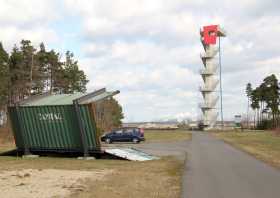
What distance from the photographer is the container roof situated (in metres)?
24.7

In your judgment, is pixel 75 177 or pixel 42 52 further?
pixel 42 52

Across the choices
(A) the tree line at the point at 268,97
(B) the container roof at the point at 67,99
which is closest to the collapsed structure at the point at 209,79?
(A) the tree line at the point at 268,97

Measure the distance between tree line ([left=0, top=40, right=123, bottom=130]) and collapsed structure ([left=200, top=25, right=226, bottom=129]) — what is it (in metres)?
31.5

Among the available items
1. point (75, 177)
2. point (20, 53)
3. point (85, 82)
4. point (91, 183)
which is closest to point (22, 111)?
point (75, 177)

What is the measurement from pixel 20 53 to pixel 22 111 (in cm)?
4465

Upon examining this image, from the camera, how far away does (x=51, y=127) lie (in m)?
25.5

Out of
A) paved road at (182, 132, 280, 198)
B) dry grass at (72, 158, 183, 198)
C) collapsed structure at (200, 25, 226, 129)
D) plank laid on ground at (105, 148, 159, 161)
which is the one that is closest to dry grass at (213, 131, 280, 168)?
paved road at (182, 132, 280, 198)

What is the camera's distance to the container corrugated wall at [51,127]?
24547 millimetres

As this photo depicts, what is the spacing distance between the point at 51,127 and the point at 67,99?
1.68 meters

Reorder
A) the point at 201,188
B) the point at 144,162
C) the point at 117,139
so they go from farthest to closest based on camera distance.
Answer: the point at 117,139, the point at 144,162, the point at 201,188

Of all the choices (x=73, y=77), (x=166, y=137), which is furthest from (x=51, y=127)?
(x=73, y=77)

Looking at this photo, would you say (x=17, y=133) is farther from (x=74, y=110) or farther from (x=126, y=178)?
(x=126, y=178)

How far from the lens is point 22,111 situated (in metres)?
26.2

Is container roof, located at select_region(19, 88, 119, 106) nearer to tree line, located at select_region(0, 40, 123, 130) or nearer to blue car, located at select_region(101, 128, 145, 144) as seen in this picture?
blue car, located at select_region(101, 128, 145, 144)
